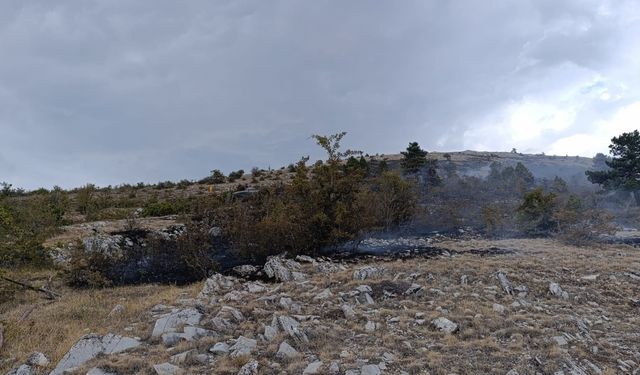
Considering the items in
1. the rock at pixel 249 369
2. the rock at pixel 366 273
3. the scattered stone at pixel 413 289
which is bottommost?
the rock at pixel 249 369

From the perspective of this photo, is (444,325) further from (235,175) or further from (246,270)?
(235,175)

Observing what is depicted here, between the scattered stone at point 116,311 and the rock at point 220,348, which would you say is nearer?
the rock at point 220,348

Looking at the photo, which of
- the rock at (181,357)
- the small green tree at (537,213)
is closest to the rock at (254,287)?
the rock at (181,357)

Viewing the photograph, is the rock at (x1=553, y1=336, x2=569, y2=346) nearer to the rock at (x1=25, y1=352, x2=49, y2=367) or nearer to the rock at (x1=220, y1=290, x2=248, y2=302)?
the rock at (x1=220, y1=290, x2=248, y2=302)

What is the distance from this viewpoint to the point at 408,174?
2630cm

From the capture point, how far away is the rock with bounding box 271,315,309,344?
585 cm

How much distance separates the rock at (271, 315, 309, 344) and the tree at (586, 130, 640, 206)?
20.3 m

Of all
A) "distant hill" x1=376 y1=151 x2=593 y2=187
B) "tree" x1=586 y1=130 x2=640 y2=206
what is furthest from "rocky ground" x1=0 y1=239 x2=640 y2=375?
"distant hill" x1=376 y1=151 x2=593 y2=187

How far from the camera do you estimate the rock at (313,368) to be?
4934 millimetres

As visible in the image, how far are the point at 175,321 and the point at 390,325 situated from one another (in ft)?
10.6

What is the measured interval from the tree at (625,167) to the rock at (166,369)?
22.1 m

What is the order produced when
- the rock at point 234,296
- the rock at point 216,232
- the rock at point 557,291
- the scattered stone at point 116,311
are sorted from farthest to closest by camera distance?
1. the rock at point 216,232
2. the rock at point 234,296
3. the rock at point 557,291
4. the scattered stone at point 116,311

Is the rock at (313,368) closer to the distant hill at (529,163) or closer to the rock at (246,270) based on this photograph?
the rock at (246,270)

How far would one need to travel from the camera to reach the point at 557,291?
770 cm
